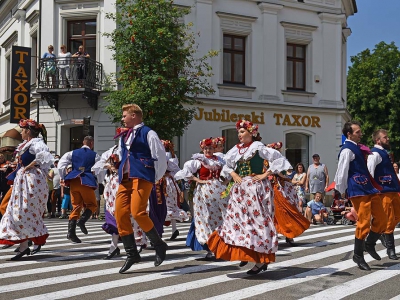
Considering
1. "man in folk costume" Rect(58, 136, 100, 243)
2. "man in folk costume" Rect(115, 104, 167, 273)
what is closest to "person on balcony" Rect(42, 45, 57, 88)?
"man in folk costume" Rect(58, 136, 100, 243)

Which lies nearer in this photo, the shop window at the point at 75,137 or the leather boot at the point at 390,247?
the leather boot at the point at 390,247

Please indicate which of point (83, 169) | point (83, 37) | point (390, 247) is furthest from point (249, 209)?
point (83, 37)

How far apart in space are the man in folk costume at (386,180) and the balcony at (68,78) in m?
15.5

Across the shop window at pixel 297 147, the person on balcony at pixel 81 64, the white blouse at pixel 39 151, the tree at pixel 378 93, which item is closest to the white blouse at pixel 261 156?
the white blouse at pixel 39 151

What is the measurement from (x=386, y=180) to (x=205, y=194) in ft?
8.69

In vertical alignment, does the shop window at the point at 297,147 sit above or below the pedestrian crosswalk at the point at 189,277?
above

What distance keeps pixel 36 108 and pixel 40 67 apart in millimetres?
1958

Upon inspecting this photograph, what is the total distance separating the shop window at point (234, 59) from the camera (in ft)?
88.8

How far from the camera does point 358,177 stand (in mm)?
8281

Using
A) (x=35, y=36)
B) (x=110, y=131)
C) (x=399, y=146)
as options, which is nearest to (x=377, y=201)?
(x=110, y=131)

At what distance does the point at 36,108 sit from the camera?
25.1 metres

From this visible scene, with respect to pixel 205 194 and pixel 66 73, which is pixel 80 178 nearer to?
pixel 205 194

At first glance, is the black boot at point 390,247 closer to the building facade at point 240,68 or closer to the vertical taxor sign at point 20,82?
the building facade at point 240,68

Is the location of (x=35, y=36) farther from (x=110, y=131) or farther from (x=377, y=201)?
(x=377, y=201)
